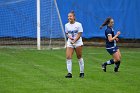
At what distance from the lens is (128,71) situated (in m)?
14.1

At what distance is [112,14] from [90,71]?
886 cm

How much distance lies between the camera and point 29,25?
2158 cm

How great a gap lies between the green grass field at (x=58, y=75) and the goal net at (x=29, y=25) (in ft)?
6.96

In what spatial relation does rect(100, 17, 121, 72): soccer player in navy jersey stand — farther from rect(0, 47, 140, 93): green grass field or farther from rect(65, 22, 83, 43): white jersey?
rect(65, 22, 83, 43): white jersey

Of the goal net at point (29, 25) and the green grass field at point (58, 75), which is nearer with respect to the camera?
the green grass field at point (58, 75)

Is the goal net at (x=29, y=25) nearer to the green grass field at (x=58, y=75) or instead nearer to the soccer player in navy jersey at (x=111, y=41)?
the green grass field at (x=58, y=75)

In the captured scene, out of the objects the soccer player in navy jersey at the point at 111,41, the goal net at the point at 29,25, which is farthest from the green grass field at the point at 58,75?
the goal net at the point at 29,25

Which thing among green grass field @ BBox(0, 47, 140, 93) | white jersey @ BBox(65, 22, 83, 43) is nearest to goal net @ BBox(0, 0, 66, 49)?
green grass field @ BBox(0, 47, 140, 93)

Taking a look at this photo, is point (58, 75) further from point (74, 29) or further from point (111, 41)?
point (111, 41)

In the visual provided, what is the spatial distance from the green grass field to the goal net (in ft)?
6.96

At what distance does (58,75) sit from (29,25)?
359 inches

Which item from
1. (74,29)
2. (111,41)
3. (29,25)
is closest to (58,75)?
(74,29)

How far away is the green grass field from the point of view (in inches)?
416

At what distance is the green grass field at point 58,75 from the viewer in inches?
416
